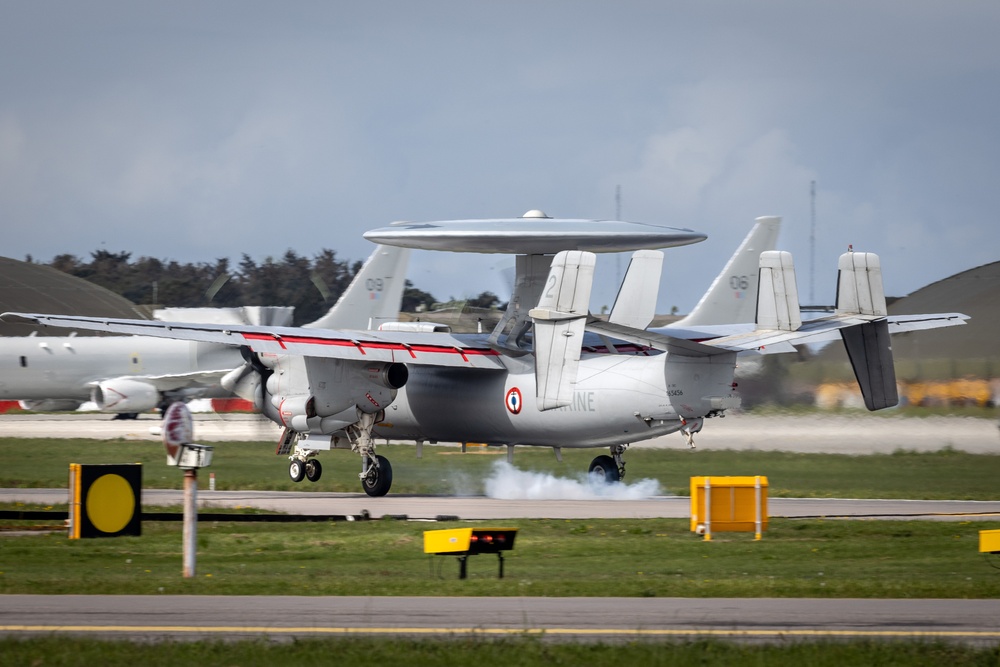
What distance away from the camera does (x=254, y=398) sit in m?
31.1

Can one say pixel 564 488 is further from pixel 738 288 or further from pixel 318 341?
pixel 738 288

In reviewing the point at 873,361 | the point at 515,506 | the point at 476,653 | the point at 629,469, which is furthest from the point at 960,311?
the point at 476,653

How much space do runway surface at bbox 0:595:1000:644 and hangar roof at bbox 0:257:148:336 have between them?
5402cm

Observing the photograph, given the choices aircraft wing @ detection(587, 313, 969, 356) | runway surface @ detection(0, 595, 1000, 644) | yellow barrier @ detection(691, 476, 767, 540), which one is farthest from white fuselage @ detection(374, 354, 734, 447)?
runway surface @ detection(0, 595, 1000, 644)

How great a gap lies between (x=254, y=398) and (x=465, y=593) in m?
17.4

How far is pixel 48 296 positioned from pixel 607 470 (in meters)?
48.0

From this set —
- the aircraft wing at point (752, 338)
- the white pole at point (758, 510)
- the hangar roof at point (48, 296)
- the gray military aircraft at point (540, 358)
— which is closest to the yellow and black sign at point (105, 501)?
the gray military aircraft at point (540, 358)

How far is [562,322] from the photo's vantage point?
25906 millimetres

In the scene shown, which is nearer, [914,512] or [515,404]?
[914,512]

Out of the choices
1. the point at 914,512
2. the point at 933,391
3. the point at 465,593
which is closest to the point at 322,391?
the point at 914,512

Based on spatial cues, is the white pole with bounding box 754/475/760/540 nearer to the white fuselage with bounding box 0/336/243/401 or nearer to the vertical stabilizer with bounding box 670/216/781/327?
the vertical stabilizer with bounding box 670/216/781/327

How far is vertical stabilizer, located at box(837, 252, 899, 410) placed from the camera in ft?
83.1

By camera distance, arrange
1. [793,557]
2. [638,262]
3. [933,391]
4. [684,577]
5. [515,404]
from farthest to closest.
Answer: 1. [933,391]
2. [515,404]
3. [638,262]
4. [793,557]
5. [684,577]

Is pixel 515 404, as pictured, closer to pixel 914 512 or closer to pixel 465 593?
pixel 914 512
